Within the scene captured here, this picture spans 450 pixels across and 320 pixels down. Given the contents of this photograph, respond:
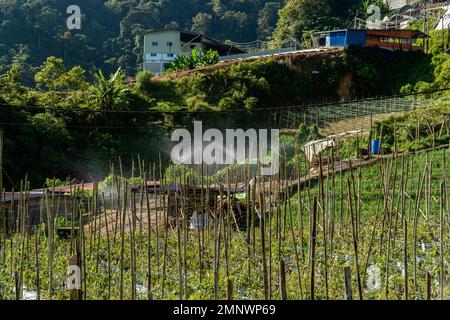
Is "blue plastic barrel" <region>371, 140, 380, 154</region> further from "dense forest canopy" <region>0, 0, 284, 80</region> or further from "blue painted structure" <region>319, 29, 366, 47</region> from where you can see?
"dense forest canopy" <region>0, 0, 284, 80</region>

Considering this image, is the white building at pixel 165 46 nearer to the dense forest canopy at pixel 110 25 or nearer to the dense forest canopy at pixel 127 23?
the dense forest canopy at pixel 127 23

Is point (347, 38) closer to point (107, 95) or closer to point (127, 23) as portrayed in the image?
point (107, 95)

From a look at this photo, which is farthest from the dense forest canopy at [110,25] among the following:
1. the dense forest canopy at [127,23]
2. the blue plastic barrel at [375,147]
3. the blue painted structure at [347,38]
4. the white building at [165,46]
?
the blue plastic barrel at [375,147]

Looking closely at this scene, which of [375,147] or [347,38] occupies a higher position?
[347,38]

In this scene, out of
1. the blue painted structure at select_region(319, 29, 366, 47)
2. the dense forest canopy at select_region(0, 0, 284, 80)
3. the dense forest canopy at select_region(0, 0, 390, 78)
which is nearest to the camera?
the blue painted structure at select_region(319, 29, 366, 47)

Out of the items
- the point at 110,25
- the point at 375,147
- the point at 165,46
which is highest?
the point at 110,25

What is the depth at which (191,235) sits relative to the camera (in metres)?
10.7

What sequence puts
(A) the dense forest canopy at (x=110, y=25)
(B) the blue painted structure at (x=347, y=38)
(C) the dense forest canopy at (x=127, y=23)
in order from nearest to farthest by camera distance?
(B) the blue painted structure at (x=347, y=38)
(C) the dense forest canopy at (x=127, y=23)
(A) the dense forest canopy at (x=110, y=25)

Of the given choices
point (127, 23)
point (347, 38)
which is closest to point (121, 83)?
point (347, 38)

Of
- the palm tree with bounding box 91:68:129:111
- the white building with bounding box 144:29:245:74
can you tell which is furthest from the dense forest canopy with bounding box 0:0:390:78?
the palm tree with bounding box 91:68:129:111

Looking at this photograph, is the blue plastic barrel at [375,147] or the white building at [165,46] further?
the white building at [165,46]
